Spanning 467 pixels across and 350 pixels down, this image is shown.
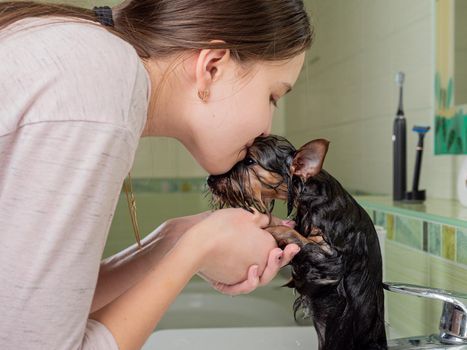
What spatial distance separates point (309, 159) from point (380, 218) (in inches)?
21.9

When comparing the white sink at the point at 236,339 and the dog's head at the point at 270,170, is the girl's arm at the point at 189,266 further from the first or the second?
the white sink at the point at 236,339

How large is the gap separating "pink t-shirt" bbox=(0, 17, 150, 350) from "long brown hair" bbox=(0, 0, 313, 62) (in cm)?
15

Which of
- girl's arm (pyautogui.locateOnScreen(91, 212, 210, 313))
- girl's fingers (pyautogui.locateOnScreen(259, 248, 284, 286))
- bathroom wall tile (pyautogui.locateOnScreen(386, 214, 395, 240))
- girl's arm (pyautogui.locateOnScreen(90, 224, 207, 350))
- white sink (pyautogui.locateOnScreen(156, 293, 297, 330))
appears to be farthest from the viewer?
white sink (pyautogui.locateOnScreen(156, 293, 297, 330))

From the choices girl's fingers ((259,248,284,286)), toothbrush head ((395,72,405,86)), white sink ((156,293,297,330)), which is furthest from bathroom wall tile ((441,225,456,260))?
white sink ((156,293,297,330))

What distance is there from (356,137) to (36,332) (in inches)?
53.1

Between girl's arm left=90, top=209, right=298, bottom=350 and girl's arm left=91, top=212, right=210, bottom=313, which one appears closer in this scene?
girl's arm left=90, top=209, right=298, bottom=350

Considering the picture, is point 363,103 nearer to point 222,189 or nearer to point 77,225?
point 222,189

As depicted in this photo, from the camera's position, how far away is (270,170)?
0.83 metres

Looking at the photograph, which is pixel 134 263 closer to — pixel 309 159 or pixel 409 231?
pixel 309 159

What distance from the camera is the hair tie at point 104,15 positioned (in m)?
0.76

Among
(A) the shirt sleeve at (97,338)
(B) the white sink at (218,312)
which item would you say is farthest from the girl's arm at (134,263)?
(B) the white sink at (218,312)

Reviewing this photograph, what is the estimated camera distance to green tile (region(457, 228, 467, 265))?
0.97 m

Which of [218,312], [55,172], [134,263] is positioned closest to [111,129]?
[55,172]

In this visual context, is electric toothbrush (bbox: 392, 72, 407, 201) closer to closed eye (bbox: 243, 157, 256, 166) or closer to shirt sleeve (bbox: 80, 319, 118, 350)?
closed eye (bbox: 243, 157, 256, 166)
